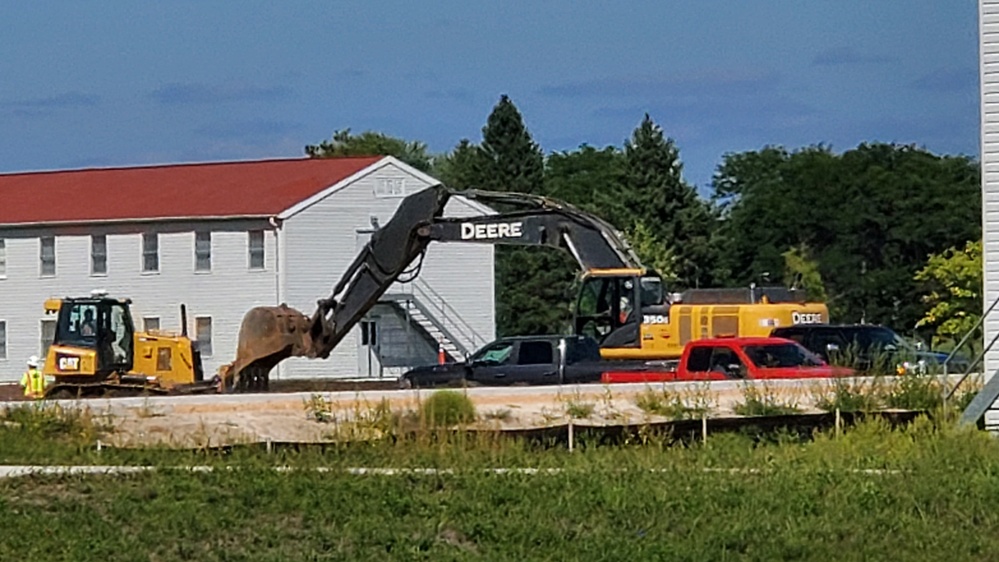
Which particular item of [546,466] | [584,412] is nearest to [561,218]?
[584,412]

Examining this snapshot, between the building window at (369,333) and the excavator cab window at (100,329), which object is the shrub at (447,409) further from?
the building window at (369,333)

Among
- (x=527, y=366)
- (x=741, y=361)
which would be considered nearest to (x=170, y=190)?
(x=527, y=366)

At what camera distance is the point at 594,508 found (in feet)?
53.1

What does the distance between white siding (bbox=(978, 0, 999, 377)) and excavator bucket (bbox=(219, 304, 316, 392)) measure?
15.1 metres

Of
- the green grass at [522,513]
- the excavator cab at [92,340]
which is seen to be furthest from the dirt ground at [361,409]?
the excavator cab at [92,340]

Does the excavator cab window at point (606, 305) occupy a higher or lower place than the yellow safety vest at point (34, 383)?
higher

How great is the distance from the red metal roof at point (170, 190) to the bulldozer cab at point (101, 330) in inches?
879

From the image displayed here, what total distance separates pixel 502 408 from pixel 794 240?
6903 cm

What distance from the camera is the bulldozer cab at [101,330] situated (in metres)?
37.0

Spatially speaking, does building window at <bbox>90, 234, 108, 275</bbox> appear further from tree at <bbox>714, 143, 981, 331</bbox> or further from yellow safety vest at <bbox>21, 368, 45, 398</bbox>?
tree at <bbox>714, 143, 981, 331</bbox>

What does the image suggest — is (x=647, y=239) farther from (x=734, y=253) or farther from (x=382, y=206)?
(x=382, y=206)

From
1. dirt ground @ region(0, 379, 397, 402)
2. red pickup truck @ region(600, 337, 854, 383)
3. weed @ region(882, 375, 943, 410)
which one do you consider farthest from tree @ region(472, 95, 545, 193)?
weed @ region(882, 375, 943, 410)

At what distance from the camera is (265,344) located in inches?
1352

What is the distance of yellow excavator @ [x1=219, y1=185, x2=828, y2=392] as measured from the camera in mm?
34344
